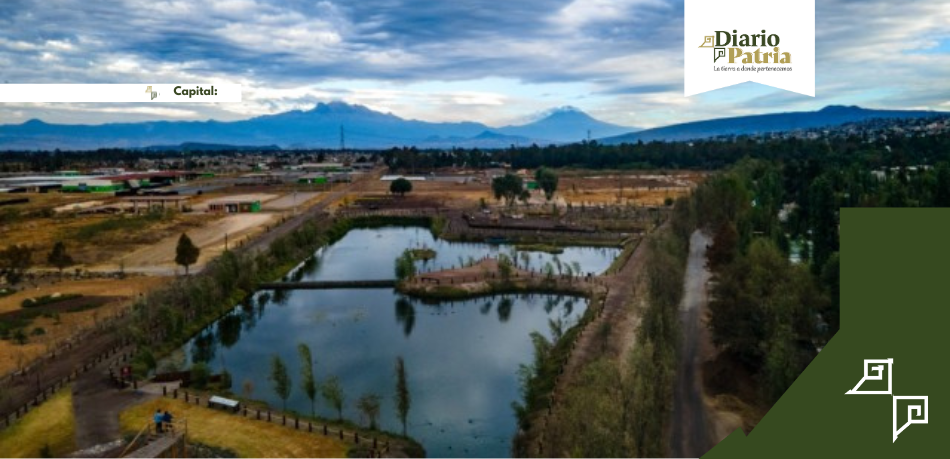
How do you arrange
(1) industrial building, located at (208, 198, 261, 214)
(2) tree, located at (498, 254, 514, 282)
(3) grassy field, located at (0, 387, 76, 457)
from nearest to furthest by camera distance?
(3) grassy field, located at (0, 387, 76, 457)
(2) tree, located at (498, 254, 514, 282)
(1) industrial building, located at (208, 198, 261, 214)

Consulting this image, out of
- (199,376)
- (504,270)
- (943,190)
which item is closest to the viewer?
(199,376)

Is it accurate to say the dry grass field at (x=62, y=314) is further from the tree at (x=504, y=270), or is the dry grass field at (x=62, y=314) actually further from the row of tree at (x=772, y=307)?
the row of tree at (x=772, y=307)

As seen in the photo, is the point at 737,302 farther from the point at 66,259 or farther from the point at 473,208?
the point at 473,208

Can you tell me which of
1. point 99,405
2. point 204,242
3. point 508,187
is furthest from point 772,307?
point 508,187

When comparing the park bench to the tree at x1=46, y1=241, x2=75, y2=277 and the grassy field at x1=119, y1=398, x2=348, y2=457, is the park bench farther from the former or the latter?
the tree at x1=46, y1=241, x2=75, y2=277

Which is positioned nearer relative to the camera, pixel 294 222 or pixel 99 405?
pixel 99 405

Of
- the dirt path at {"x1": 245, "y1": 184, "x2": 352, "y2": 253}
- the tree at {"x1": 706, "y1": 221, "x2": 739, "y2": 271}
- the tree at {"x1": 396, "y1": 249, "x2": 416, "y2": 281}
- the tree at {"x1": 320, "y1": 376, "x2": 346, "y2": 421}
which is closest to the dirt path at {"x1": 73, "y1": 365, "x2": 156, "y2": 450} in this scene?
the tree at {"x1": 320, "y1": 376, "x2": 346, "y2": 421}

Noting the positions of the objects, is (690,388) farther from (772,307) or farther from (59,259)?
(59,259)

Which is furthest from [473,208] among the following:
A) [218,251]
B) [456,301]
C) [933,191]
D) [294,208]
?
[933,191]
